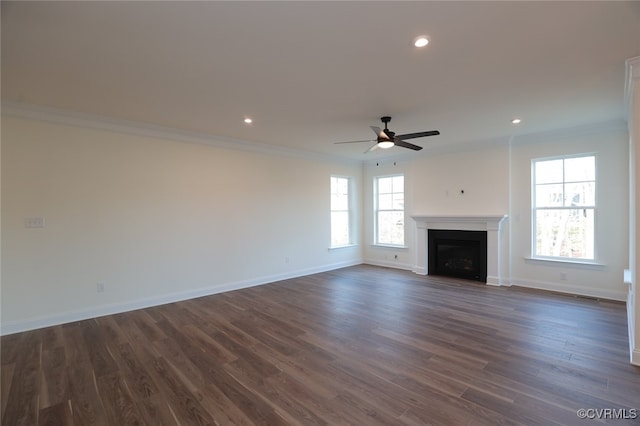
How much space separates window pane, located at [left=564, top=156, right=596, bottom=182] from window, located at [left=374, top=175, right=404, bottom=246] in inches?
120

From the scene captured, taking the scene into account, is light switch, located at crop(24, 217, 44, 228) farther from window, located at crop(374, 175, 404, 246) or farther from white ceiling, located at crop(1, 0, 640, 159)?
window, located at crop(374, 175, 404, 246)

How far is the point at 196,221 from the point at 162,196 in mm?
656

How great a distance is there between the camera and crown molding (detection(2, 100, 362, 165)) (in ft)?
12.0

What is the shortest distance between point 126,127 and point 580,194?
714 centimetres

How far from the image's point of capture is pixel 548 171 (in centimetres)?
536

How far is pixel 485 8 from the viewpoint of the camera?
1.99 meters

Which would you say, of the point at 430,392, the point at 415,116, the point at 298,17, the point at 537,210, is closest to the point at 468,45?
the point at 298,17

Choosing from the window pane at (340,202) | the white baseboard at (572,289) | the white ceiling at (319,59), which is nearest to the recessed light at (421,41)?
the white ceiling at (319,59)

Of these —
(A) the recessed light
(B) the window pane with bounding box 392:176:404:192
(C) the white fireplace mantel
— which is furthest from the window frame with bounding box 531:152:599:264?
(A) the recessed light

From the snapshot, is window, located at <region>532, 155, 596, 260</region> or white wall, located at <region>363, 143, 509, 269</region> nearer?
window, located at <region>532, 155, 596, 260</region>

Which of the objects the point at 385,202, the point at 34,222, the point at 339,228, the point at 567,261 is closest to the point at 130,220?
the point at 34,222

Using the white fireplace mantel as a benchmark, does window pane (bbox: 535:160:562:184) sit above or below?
above

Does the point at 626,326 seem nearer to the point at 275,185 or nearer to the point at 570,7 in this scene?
the point at 570,7

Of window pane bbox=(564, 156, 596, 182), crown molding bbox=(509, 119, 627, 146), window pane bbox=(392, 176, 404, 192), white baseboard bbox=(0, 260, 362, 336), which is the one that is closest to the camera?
white baseboard bbox=(0, 260, 362, 336)
